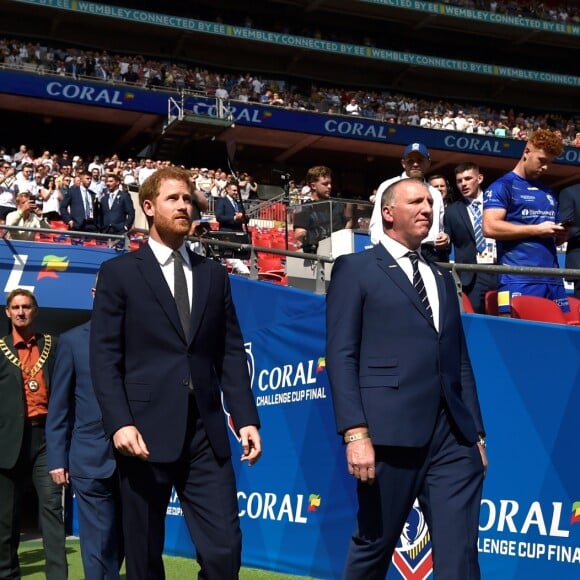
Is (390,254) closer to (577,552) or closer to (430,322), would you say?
(430,322)

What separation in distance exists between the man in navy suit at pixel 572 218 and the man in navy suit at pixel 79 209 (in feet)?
34.5

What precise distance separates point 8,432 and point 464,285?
9.98 ft

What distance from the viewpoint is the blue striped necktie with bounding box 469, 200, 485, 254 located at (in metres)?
6.63

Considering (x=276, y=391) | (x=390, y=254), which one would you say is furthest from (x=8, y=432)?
(x=390, y=254)

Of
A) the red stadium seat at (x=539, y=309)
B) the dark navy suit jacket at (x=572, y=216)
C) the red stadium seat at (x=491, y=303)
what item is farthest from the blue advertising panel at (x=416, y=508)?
the dark navy suit jacket at (x=572, y=216)

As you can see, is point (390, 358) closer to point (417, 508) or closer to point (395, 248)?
point (395, 248)

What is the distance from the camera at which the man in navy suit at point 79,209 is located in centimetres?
1495

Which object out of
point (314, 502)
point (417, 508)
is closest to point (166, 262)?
point (417, 508)

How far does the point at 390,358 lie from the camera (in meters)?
3.61

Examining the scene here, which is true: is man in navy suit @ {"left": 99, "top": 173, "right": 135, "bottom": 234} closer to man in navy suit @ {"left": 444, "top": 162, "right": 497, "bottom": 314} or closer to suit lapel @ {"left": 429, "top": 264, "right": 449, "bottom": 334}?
man in navy suit @ {"left": 444, "top": 162, "right": 497, "bottom": 314}

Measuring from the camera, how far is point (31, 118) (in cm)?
2822

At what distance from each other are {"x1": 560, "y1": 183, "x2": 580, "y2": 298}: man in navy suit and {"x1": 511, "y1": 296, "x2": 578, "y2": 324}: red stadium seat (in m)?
0.38

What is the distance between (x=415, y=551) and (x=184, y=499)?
253 centimetres

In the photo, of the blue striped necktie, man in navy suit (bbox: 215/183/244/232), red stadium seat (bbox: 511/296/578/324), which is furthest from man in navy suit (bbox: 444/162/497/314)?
man in navy suit (bbox: 215/183/244/232)
